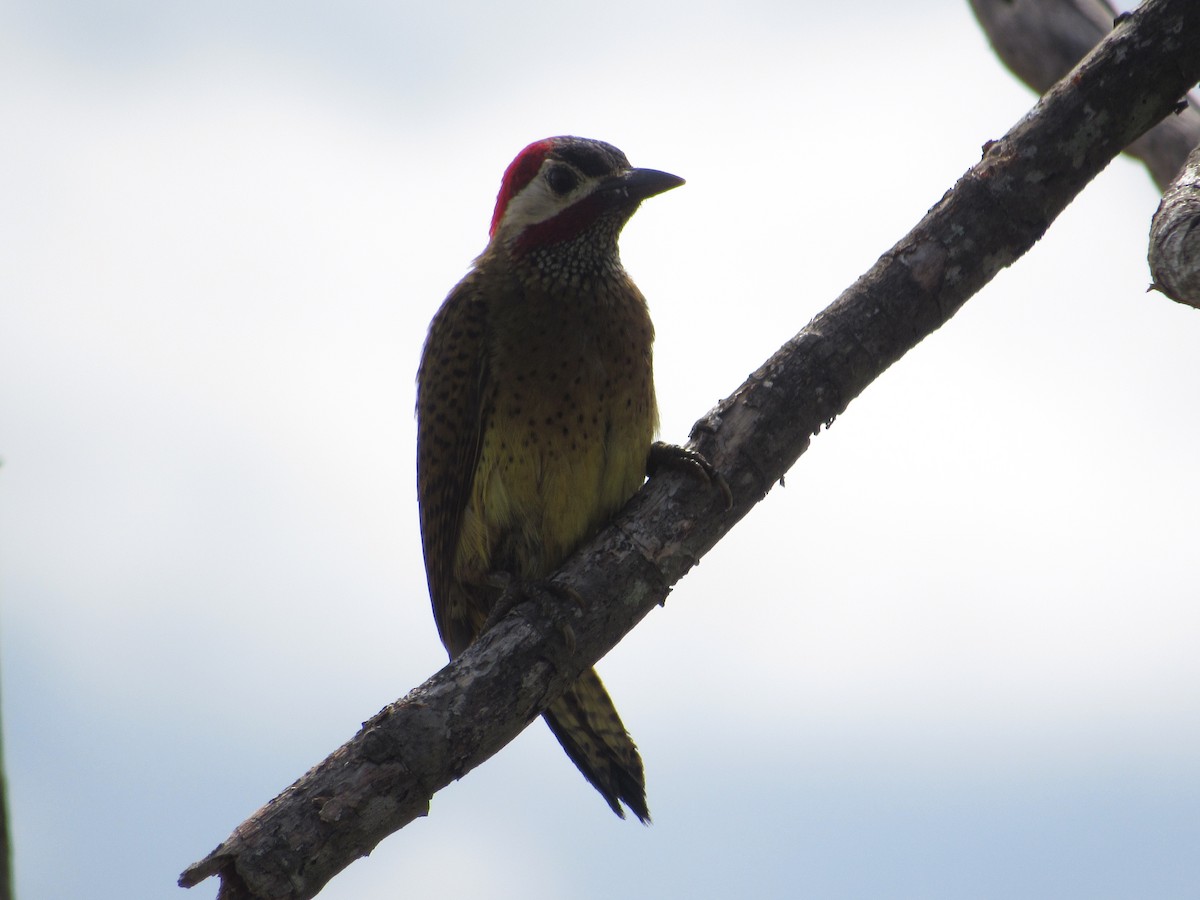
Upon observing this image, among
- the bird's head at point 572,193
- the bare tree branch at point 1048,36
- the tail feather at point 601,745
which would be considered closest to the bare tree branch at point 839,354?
the tail feather at point 601,745

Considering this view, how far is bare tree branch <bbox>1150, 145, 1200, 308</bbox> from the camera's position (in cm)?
364

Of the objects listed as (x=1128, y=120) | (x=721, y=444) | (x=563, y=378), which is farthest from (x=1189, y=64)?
(x=563, y=378)

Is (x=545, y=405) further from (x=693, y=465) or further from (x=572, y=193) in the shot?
(x=572, y=193)

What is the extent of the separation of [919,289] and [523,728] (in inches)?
83.4

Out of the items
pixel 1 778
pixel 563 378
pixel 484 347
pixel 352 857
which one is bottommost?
pixel 352 857

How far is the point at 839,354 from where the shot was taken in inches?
172

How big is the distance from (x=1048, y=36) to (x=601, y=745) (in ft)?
17.8

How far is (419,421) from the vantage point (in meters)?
5.42

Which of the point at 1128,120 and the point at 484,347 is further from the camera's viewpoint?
the point at 484,347

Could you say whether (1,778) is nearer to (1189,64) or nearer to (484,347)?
(484,347)

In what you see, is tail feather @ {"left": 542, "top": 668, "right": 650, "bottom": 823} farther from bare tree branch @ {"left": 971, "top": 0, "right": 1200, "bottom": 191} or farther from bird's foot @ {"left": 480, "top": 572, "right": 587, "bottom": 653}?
bare tree branch @ {"left": 971, "top": 0, "right": 1200, "bottom": 191}

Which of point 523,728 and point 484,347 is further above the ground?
point 484,347

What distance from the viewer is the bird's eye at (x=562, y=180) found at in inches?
215

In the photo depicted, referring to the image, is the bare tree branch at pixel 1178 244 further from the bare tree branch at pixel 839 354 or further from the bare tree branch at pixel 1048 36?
the bare tree branch at pixel 1048 36
